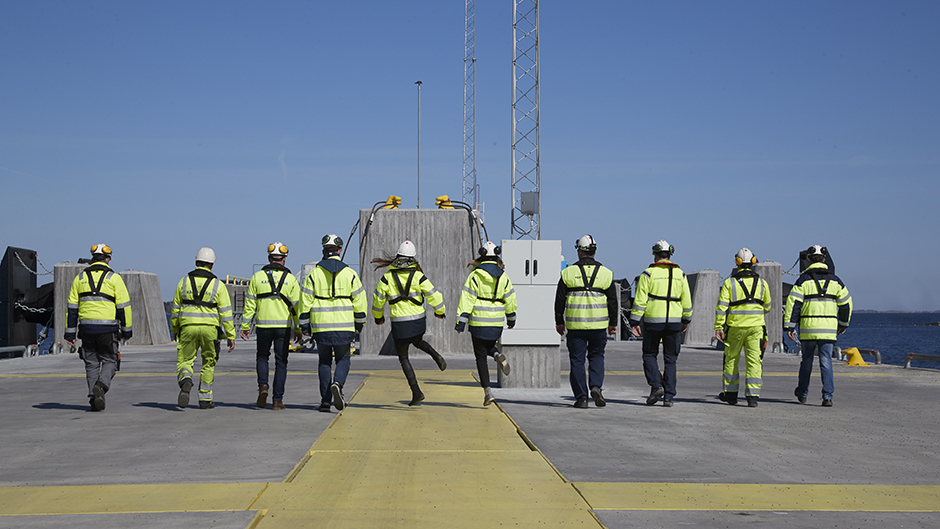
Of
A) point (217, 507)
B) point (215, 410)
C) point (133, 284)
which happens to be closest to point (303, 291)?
point (215, 410)

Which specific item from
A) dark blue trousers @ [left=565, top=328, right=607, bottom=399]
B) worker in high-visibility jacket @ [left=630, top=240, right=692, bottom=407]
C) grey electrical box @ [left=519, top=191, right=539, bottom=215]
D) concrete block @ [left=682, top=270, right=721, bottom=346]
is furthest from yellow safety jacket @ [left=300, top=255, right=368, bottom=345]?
concrete block @ [left=682, top=270, right=721, bottom=346]

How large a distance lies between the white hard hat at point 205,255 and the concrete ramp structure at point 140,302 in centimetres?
1708

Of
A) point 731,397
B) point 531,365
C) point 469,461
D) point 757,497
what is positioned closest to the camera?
point 757,497

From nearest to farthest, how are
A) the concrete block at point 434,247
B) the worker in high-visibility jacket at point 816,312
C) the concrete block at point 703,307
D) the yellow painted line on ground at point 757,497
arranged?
the yellow painted line on ground at point 757,497
the worker in high-visibility jacket at point 816,312
the concrete block at point 434,247
the concrete block at point 703,307

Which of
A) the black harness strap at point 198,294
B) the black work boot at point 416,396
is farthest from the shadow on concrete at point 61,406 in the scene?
the black work boot at point 416,396

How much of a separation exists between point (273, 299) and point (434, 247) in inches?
437

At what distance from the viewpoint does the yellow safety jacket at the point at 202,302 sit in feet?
33.3

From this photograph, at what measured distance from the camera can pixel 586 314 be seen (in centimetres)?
1016

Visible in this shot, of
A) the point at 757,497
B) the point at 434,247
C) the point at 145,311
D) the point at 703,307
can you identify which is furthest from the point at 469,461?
the point at 703,307

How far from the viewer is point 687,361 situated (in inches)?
758

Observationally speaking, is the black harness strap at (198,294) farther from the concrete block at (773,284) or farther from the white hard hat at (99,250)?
the concrete block at (773,284)

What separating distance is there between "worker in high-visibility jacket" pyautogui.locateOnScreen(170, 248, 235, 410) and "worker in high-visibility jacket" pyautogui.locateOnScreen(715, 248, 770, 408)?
20.9ft

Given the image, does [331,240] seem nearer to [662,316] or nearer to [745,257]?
[662,316]

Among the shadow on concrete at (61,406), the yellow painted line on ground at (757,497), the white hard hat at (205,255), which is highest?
the white hard hat at (205,255)
